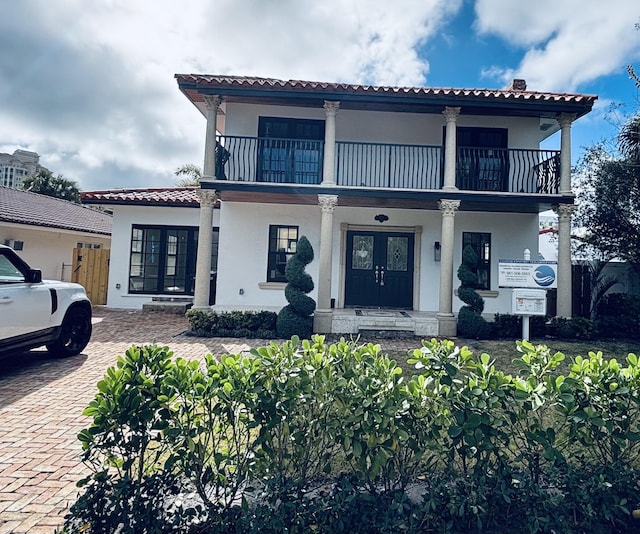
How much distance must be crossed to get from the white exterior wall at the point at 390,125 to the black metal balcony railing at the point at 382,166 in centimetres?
43

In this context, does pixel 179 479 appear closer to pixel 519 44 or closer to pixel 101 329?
pixel 101 329

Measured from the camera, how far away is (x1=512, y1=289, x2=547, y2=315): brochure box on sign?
28.9 feet

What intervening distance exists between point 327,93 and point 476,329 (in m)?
7.54

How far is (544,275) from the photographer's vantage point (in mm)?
8875

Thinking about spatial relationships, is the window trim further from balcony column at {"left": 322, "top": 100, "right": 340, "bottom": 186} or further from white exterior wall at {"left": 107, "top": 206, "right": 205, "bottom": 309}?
white exterior wall at {"left": 107, "top": 206, "right": 205, "bottom": 309}

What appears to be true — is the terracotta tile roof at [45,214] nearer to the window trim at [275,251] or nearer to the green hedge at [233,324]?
the green hedge at [233,324]

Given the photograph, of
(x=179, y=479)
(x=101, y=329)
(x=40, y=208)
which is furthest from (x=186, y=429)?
(x=40, y=208)

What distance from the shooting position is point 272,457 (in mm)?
2527

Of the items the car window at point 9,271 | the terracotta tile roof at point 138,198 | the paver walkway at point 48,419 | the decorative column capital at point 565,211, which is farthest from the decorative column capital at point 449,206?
the car window at point 9,271

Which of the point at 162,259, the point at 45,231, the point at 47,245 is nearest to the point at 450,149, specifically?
the point at 162,259

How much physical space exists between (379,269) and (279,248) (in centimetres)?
340

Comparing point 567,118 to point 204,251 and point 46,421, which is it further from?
point 46,421

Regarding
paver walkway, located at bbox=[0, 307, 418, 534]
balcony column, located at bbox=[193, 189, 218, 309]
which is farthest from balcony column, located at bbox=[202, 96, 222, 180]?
paver walkway, located at bbox=[0, 307, 418, 534]

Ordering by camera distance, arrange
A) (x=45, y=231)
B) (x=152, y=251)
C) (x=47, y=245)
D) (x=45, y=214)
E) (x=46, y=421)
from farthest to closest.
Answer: (x=45, y=214), (x=47, y=245), (x=45, y=231), (x=152, y=251), (x=46, y=421)
